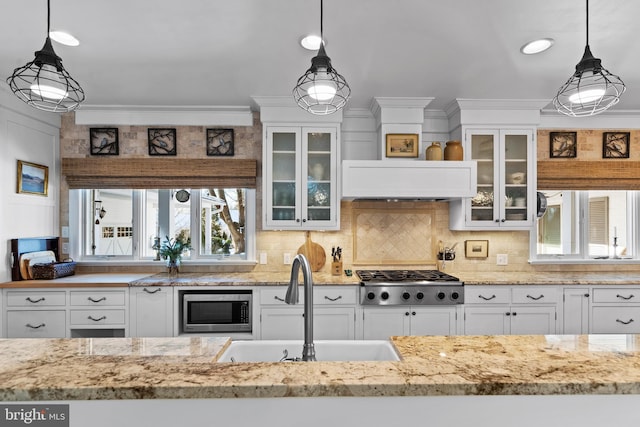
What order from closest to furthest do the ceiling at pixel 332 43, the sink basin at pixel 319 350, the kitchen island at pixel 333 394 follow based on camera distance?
the kitchen island at pixel 333 394
the sink basin at pixel 319 350
the ceiling at pixel 332 43

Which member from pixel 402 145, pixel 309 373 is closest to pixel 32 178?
pixel 402 145

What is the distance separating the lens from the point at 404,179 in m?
3.14

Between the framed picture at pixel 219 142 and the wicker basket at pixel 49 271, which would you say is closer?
the wicker basket at pixel 49 271

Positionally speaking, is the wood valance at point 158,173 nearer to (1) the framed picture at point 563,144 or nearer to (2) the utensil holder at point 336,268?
(2) the utensil holder at point 336,268

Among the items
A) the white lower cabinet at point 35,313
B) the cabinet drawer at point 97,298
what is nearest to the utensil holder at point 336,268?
the cabinet drawer at point 97,298

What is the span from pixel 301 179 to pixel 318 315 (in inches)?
49.5

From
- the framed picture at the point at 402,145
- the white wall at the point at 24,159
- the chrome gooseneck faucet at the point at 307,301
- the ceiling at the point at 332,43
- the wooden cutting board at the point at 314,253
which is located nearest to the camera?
the chrome gooseneck faucet at the point at 307,301

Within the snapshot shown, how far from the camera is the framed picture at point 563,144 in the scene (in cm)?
363

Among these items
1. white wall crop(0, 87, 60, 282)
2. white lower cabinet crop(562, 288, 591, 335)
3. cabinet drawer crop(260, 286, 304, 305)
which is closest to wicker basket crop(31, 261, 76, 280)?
white wall crop(0, 87, 60, 282)

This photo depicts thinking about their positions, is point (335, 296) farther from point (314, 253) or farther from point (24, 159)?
point (24, 159)

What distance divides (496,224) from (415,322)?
4.14 feet

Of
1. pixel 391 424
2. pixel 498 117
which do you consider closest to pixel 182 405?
pixel 391 424

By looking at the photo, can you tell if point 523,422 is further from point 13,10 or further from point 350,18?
point 13,10

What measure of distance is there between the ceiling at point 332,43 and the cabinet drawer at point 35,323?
6.39 ft
